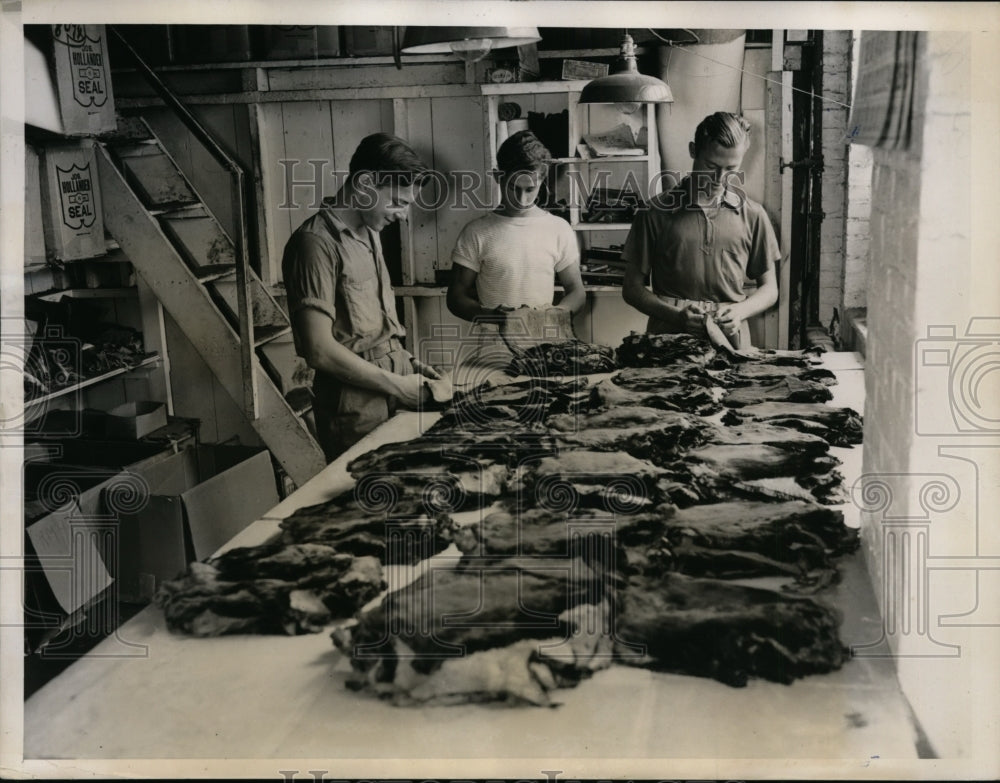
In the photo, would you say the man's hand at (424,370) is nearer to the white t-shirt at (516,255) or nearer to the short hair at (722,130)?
the white t-shirt at (516,255)

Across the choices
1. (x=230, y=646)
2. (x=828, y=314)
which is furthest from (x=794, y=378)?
(x=230, y=646)

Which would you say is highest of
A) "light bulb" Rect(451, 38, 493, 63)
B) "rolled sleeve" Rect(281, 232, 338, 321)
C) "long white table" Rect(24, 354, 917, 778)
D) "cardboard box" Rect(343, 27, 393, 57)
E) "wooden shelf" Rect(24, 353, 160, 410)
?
"cardboard box" Rect(343, 27, 393, 57)

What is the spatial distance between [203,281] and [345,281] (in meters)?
0.54

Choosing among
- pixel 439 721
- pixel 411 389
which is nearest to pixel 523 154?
pixel 411 389

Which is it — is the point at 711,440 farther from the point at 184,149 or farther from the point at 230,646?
the point at 184,149

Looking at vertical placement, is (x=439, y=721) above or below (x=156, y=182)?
below

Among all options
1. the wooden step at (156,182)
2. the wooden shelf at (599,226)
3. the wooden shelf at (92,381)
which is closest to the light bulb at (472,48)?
the wooden shelf at (599,226)

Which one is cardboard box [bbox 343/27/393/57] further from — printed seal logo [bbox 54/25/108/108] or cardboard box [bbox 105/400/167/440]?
cardboard box [bbox 105/400/167/440]

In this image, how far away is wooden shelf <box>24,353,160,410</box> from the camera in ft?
9.52

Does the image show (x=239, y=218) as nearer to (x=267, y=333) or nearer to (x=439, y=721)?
(x=267, y=333)

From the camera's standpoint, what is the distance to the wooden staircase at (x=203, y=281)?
315cm

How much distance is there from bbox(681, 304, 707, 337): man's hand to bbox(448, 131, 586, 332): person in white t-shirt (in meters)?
0.33

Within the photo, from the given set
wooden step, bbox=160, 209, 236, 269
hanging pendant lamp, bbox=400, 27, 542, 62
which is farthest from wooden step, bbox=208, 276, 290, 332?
hanging pendant lamp, bbox=400, 27, 542, 62

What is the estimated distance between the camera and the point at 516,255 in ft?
9.95
